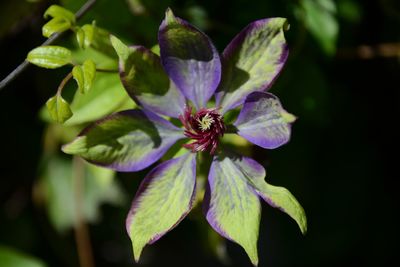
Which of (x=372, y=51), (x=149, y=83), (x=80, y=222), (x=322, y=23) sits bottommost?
(x=80, y=222)

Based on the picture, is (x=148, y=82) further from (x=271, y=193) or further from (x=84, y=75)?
(x=271, y=193)

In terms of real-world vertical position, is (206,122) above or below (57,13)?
below

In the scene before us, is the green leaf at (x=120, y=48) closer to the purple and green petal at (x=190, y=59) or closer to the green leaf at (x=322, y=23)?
the purple and green petal at (x=190, y=59)

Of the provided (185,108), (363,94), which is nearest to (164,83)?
(185,108)

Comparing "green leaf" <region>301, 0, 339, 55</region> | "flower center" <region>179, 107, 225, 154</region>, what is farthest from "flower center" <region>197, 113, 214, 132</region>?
"green leaf" <region>301, 0, 339, 55</region>

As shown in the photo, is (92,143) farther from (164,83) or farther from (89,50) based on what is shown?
(89,50)

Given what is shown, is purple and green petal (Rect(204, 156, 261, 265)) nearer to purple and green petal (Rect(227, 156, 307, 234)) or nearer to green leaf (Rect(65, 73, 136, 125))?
purple and green petal (Rect(227, 156, 307, 234))

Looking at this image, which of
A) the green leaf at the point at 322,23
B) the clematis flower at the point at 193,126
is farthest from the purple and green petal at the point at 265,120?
the green leaf at the point at 322,23

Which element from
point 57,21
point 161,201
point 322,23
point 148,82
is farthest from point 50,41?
point 322,23
